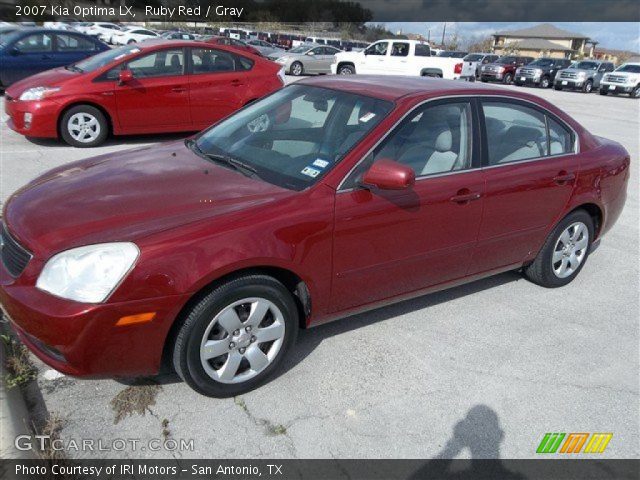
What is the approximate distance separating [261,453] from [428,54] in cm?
2112

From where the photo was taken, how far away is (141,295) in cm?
253

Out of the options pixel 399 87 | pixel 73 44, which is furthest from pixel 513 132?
pixel 73 44

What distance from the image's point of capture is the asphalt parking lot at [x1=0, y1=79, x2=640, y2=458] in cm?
274

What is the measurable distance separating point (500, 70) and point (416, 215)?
3010 centimetres

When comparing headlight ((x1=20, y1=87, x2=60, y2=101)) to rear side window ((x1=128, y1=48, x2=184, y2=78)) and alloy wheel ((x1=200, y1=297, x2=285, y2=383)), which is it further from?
alloy wheel ((x1=200, y1=297, x2=285, y2=383))

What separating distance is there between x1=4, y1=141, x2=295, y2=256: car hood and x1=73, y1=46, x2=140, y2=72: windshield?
5.08 metres

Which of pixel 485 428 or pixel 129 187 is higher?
pixel 129 187

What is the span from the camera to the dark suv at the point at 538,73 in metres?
29.2

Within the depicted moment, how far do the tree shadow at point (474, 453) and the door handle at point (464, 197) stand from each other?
1320mm

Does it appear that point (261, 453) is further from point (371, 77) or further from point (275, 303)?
point (371, 77)

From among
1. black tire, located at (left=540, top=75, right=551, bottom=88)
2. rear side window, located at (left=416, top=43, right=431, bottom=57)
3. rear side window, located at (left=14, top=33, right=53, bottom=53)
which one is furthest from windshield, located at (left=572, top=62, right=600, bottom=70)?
rear side window, located at (left=14, top=33, right=53, bottom=53)

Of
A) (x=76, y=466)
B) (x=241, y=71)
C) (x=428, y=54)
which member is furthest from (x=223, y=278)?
(x=428, y=54)

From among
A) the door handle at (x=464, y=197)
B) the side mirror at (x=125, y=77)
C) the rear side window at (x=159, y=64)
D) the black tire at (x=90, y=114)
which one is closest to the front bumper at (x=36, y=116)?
the black tire at (x=90, y=114)

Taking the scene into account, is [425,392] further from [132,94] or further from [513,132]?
[132,94]
